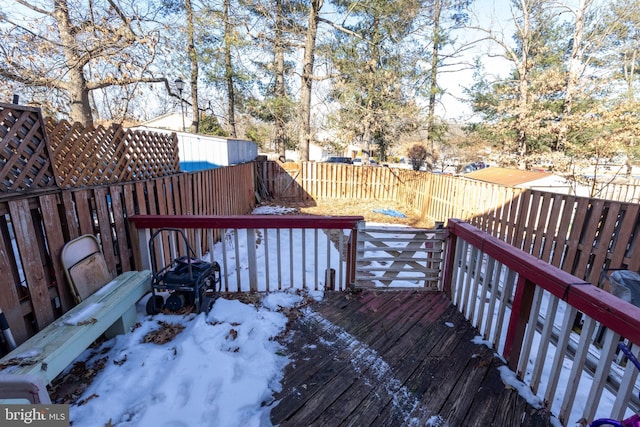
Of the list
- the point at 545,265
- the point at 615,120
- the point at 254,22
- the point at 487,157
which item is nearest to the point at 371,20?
the point at 254,22

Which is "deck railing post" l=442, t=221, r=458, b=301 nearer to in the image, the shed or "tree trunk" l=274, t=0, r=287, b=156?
the shed

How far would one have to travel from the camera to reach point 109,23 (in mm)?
6000

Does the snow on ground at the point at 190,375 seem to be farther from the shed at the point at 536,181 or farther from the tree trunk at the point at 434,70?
the tree trunk at the point at 434,70

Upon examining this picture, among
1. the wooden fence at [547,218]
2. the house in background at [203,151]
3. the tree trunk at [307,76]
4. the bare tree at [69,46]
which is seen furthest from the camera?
the tree trunk at [307,76]

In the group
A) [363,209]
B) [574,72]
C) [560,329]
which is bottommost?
[363,209]

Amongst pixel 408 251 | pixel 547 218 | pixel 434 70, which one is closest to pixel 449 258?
pixel 408 251

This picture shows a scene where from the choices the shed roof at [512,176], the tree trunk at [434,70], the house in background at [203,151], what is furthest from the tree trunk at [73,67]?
the tree trunk at [434,70]

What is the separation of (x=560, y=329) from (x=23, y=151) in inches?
167

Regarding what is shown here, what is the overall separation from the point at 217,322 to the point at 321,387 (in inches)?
43.5

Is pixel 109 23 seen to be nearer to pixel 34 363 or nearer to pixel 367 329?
pixel 34 363

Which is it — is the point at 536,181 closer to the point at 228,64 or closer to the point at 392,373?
the point at 392,373

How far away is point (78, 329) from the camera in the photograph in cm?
181

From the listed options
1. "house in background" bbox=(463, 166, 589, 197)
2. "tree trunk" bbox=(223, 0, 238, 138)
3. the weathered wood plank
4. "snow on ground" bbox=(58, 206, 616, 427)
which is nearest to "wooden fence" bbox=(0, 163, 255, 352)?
the weathered wood plank

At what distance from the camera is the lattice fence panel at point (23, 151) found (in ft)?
6.45
